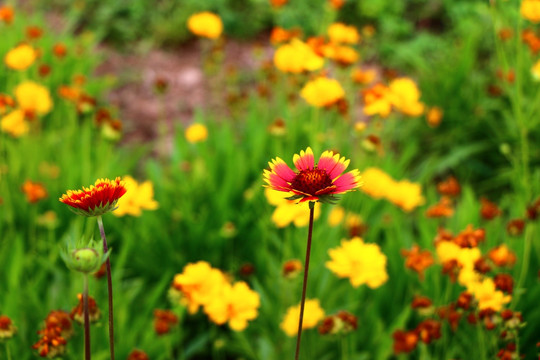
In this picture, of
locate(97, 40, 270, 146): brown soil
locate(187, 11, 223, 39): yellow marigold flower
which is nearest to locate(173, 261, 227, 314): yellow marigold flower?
locate(187, 11, 223, 39): yellow marigold flower

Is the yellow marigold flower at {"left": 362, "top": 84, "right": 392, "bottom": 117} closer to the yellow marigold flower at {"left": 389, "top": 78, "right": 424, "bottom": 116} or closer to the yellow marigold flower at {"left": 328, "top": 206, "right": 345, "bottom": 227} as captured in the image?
the yellow marigold flower at {"left": 389, "top": 78, "right": 424, "bottom": 116}

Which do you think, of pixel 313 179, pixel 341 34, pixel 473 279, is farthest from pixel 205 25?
pixel 313 179

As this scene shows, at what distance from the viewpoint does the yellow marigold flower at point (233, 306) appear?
3.47ft

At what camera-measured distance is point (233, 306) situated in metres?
1.09

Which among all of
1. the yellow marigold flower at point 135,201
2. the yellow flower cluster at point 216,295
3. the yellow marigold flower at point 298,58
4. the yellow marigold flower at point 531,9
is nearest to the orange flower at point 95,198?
the yellow flower cluster at point 216,295

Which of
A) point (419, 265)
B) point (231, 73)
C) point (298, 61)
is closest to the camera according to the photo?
point (419, 265)

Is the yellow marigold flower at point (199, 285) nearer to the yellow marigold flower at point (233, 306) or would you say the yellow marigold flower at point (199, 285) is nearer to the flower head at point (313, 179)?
the yellow marigold flower at point (233, 306)

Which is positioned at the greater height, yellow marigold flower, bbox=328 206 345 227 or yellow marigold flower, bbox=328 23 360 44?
yellow marigold flower, bbox=328 23 360 44

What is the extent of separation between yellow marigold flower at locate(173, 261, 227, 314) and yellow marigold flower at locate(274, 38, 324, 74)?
0.61 meters

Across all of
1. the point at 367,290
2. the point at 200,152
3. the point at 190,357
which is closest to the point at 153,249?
the point at 190,357

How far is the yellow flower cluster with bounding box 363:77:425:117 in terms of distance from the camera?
1.50 metres

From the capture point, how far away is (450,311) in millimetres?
1102

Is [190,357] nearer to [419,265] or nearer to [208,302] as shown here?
[208,302]

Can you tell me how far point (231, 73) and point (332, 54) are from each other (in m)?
0.81
